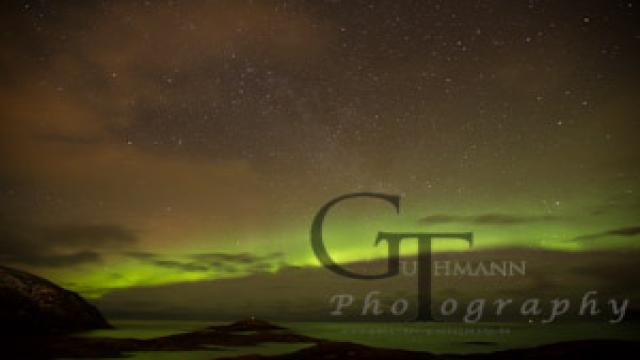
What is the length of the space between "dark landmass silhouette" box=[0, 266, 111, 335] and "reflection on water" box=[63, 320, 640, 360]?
372 mm

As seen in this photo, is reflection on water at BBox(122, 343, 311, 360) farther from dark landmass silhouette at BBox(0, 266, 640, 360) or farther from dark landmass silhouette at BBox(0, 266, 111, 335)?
dark landmass silhouette at BBox(0, 266, 111, 335)

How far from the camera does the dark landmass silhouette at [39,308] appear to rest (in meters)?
9.69

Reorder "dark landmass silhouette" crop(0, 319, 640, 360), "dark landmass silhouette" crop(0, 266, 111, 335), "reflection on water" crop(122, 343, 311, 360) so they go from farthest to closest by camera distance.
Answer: "dark landmass silhouette" crop(0, 266, 111, 335) < "reflection on water" crop(122, 343, 311, 360) < "dark landmass silhouette" crop(0, 319, 640, 360)

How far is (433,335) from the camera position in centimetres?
912

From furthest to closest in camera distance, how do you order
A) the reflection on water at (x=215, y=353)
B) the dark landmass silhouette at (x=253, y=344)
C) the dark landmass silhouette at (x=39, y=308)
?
the dark landmass silhouette at (x=39, y=308) < the reflection on water at (x=215, y=353) < the dark landmass silhouette at (x=253, y=344)

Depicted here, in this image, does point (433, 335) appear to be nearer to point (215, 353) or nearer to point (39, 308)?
point (215, 353)

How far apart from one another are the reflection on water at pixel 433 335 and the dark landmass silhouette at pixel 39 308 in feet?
1.22

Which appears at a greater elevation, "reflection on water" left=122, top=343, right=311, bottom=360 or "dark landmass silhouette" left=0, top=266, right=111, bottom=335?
"dark landmass silhouette" left=0, top=266, right=111, bottom=335

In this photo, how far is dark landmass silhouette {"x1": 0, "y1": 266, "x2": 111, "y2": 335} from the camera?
31.8 ft

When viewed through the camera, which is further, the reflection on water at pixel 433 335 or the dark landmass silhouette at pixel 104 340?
the reflection on water at pixel 433 335

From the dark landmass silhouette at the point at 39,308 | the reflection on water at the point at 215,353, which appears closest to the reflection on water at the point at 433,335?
the reflection on water at the point at 215,353

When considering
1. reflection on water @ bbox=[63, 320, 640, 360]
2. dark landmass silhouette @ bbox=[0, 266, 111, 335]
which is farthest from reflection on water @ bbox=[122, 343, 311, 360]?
dark landmass silhouette @ bbox=[0, 266, 111, 335]

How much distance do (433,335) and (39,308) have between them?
6.30 m

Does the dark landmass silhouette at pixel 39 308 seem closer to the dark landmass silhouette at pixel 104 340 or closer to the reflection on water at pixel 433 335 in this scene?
the dark landmass silhouette at pixel 104 340
